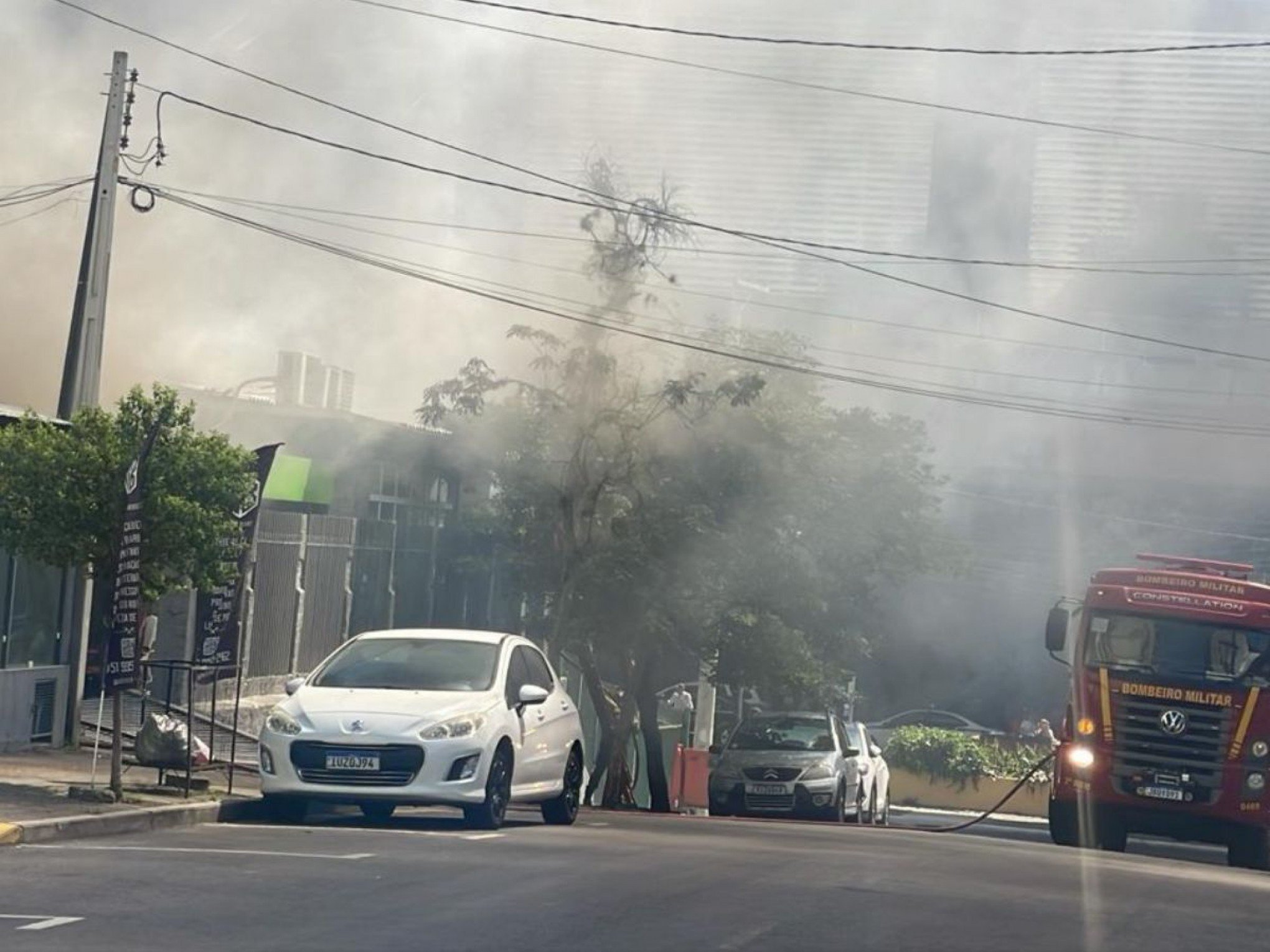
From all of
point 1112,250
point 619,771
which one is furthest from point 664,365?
point 1112,250

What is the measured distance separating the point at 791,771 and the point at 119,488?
10.1 meters

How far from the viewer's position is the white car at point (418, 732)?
12234 millimetres

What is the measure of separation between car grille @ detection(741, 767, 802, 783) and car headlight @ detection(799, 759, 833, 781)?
0.07 meters

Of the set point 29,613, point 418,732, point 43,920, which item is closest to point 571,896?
point 43,920

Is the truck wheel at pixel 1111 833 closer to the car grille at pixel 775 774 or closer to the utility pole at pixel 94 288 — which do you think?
the car grille at pixel 775 774

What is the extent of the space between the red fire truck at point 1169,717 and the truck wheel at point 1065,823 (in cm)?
1

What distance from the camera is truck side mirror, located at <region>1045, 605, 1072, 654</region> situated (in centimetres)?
1658

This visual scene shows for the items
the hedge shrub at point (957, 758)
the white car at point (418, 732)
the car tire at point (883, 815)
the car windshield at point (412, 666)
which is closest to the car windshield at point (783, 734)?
the car tire at point (883, 815)

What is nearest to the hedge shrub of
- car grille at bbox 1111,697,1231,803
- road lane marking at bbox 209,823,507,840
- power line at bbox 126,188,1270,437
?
power line at bbox 126,188,1270,437

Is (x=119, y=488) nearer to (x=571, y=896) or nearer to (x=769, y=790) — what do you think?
(x=571, y=896)

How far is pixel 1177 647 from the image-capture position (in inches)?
659

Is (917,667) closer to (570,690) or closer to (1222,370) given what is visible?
(570,690)

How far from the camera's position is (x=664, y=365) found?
24.0m

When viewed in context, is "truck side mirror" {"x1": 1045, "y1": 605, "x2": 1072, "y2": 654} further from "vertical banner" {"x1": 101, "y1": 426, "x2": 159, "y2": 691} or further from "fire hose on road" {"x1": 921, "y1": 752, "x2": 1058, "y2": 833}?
"vertical banner" {"x1": 101, "y1": 426, "x2": 159, "y2": 691}
